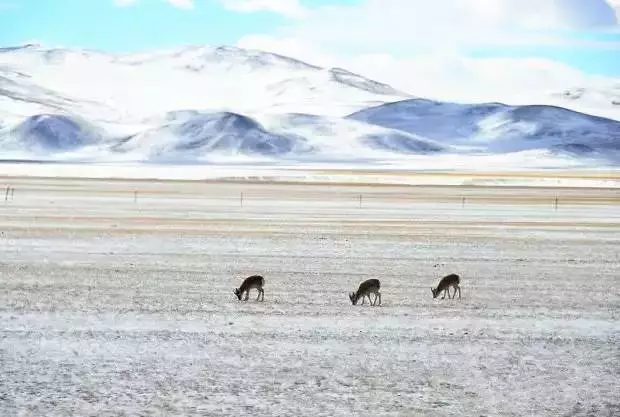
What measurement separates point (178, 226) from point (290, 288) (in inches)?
441

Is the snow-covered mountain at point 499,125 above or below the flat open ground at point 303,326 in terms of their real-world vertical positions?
above

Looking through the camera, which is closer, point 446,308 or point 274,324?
point 274,324

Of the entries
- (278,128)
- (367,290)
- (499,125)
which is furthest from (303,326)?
(499,125)

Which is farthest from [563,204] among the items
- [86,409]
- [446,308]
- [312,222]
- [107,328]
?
[86,409]

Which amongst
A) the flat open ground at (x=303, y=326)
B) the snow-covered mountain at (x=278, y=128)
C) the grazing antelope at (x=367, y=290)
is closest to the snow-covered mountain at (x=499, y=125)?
the snow-covered mountain at (x=278, y=128)

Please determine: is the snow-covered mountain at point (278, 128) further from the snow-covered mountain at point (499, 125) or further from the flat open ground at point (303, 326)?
the flat open ground at point (303, 326)

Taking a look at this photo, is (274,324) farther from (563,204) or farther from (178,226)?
(563,204)

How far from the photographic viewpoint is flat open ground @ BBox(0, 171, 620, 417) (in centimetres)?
792

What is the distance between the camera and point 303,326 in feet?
35.8

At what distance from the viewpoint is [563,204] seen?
1608 inches

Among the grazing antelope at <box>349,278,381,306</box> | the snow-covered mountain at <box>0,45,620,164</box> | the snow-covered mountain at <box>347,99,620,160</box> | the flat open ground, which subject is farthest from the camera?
the snow-covered mountain at <box>347,99,620,160</box>

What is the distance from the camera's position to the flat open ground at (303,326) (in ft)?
26.0

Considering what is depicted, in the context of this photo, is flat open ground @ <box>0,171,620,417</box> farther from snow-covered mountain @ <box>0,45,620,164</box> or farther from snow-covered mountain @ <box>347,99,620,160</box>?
snow-covered mountain @ <box>347,99,620,160</box>

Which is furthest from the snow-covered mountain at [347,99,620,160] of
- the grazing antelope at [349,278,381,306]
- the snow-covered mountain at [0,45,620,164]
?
the grazing antelope at [349,278,381,306]
